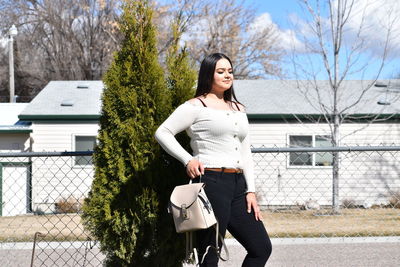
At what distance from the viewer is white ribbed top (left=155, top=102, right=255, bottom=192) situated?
143 inches

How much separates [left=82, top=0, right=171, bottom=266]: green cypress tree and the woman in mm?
559

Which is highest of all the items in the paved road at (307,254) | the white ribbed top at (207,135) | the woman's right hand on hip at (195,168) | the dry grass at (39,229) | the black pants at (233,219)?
A: the white ribbed top at (207,135)

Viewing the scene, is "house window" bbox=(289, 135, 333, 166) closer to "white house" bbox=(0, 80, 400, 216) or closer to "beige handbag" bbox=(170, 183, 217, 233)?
"white house" bbox=(0, 80, 400, 216)

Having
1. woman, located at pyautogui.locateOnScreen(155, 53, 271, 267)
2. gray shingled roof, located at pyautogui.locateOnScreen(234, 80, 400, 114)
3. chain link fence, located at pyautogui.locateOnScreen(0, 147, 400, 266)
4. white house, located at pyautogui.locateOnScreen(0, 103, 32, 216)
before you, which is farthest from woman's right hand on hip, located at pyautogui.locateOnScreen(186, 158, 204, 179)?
white house, located at pyautogui.locateOnScreen(0, 103, 32, 216)

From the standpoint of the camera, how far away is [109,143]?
4.22 metres

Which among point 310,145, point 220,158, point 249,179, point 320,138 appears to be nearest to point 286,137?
point 310,145

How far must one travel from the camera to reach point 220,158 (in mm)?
3635

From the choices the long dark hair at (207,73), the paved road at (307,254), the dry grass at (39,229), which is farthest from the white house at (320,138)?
the long dark hair at (207,73)

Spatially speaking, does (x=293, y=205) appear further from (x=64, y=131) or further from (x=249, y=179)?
(x=249, y=179)

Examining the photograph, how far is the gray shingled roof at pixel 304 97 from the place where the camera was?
635 inches

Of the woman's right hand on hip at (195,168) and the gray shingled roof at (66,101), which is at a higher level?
the gray shingled roof at (66,101)

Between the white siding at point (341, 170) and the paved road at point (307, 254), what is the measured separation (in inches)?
252

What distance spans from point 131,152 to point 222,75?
949 mm

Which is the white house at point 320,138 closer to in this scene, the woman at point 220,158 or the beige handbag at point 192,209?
the woman at point 220,158
